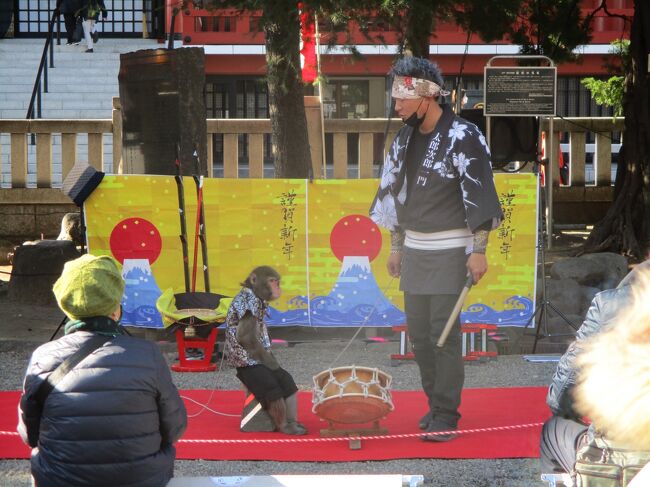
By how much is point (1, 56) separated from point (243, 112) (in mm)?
6087

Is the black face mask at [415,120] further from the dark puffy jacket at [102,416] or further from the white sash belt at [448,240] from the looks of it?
the dark puffy jacket at [102,416]

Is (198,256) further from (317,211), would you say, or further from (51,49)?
(51,49)

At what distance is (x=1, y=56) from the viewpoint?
20469mm

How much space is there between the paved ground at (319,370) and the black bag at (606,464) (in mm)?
1970

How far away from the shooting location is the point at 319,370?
7.79 metres

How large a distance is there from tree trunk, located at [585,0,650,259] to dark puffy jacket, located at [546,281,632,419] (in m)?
8.93

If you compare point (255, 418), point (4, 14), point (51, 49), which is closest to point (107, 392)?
point (255, 418)

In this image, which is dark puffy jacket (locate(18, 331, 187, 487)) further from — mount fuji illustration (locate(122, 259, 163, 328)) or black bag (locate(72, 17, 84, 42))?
black bag (locate(72, 17, 84, 42))

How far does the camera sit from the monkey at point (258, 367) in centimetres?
575

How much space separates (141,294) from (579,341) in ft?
18.5

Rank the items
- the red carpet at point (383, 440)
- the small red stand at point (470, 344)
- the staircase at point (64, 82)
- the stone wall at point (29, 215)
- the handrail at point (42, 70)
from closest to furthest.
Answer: the red carpet at point (383, 440)
the small red stand at point (470, 344)
the stone wall at point (29, 215)
the handrail at point (42, 70)
the staircase at point (64, 82)

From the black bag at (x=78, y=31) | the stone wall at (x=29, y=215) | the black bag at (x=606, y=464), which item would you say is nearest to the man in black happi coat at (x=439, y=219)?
the black bag at (x=606, y=464)

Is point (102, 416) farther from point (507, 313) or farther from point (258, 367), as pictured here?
point (507, 313)

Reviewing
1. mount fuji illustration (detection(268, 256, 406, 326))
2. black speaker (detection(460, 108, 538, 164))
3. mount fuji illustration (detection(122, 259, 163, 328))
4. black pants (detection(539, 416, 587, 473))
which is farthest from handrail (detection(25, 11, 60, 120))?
black pants (detection(539, 416, 587, 473))
